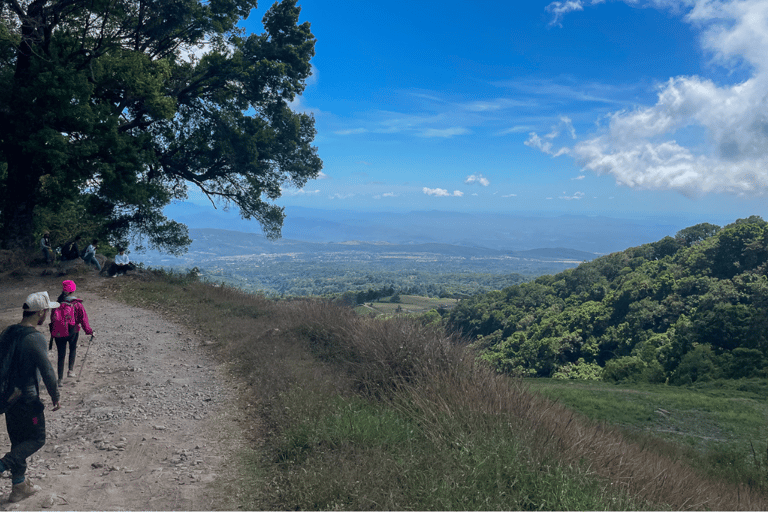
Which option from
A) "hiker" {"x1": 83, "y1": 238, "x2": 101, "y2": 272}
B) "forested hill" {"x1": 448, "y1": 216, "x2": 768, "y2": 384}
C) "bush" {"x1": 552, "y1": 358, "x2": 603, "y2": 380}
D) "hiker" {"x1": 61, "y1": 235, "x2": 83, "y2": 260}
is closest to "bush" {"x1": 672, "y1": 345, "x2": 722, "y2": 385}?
"forested hill" {"x1": 448, "y1": 216, "x2": 768, "y2": 384}

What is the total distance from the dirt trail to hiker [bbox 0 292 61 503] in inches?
10.1

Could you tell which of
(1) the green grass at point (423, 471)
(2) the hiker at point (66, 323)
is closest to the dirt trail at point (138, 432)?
(2) the hiker at point (66, 323)

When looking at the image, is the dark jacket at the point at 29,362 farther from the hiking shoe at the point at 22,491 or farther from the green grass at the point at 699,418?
the green grass at the point at 699,418

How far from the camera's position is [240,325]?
997cm

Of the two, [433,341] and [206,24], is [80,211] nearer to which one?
[206,24]

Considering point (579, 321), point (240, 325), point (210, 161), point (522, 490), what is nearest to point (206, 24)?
point (210, 161)

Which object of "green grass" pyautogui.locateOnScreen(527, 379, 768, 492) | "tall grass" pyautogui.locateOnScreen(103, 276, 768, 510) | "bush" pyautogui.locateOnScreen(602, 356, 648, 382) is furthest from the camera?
"bush" pyautogui.locateOnScreen(602, 356, 648, 382)

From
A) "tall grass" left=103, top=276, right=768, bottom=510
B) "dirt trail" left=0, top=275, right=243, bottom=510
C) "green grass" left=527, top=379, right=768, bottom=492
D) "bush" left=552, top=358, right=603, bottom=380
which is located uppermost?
"tall grass" left=103, top=276, right=768, bottom=510

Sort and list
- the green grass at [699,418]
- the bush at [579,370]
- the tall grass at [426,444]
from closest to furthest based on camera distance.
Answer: the tall grass at [426,444]
the green grass at [699,418]
the bush at [579,370]

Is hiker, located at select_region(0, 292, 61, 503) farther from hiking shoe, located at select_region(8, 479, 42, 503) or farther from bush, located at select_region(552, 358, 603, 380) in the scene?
bush, located at select_region(552, 358, 603, 380)

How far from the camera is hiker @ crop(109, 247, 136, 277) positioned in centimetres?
1367

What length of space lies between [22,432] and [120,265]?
38.0 ft

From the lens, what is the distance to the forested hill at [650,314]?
22875mm

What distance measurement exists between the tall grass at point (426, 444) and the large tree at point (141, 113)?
1008 centimetres
